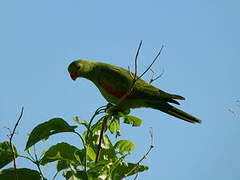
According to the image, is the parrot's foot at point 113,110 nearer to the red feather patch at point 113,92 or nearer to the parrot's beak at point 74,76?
the red feather patch at point 113,92

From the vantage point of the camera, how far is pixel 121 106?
8.13 feet

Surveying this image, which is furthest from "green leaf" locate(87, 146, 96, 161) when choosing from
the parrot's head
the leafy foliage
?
the parrot's head

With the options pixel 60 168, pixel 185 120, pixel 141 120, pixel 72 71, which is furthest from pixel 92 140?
pixel 72 71

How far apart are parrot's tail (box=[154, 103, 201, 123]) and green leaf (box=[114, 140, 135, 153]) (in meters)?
0.96

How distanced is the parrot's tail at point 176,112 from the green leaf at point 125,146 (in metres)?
0.96

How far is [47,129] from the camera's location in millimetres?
1944

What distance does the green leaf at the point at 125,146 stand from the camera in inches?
85.6

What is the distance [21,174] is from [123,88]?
4.54ft

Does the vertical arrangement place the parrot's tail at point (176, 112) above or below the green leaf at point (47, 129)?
above

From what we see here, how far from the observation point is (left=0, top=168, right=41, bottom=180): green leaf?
193 centimetres

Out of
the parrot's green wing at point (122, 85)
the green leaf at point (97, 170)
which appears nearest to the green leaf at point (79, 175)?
the green leaf at point (97, 170)

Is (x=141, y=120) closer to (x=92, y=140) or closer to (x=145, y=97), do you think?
(x=92, y=140)

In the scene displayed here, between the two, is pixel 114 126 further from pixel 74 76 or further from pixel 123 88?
pixel 74 76

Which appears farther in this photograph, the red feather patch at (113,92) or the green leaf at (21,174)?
the red feather patch at (113,92)
